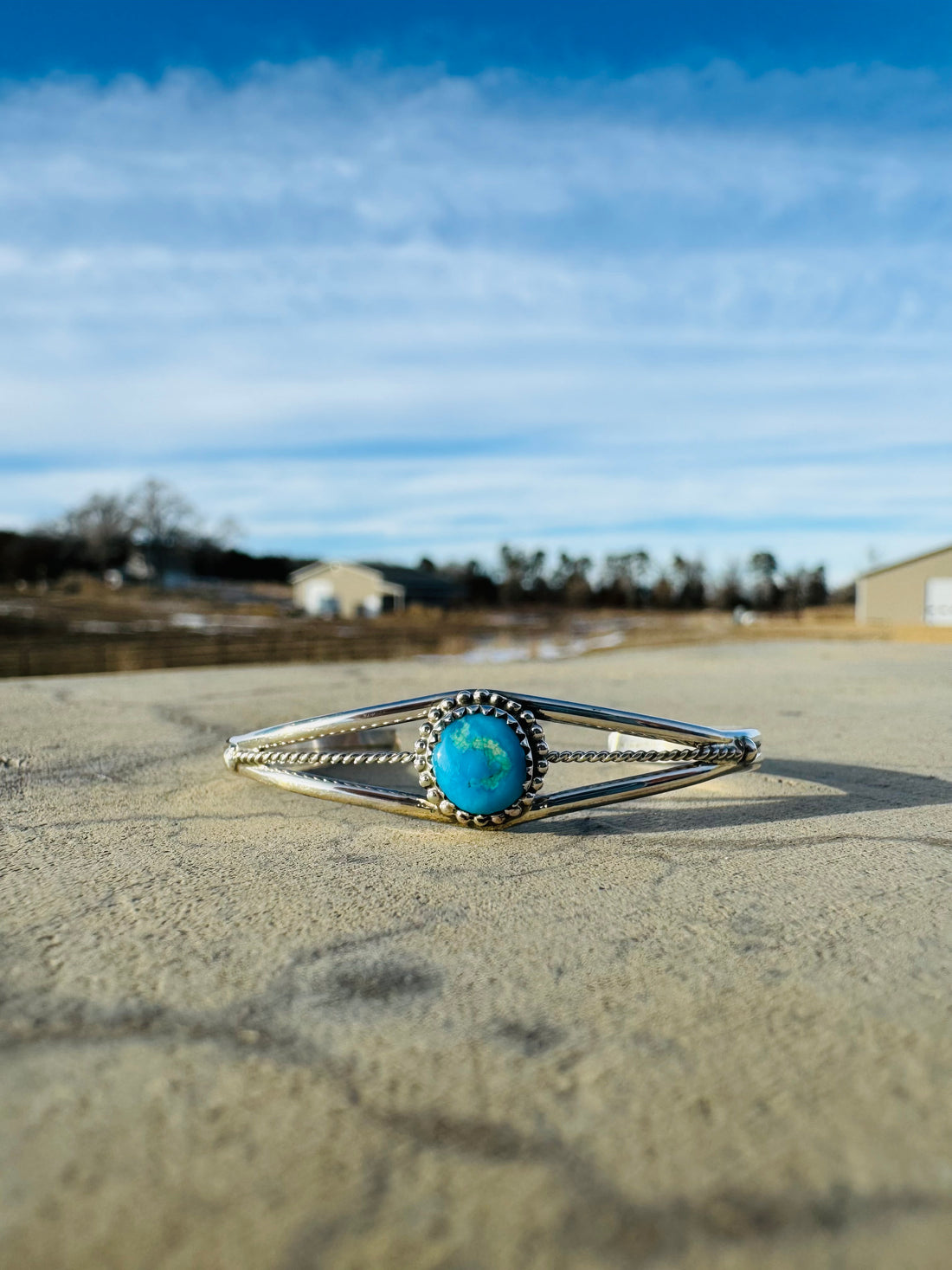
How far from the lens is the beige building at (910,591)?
104ft

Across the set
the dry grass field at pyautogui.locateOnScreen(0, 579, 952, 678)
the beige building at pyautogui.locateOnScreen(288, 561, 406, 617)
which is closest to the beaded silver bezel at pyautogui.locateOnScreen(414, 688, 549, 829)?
the dry grass field at pyautogui.locateOnScreen(0, 579, 952, 678)

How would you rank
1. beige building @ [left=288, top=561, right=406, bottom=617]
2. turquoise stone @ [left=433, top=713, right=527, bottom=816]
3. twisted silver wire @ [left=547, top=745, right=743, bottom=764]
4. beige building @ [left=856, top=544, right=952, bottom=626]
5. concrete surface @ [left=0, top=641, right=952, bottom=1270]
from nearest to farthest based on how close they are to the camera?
concrete surface @ [left=0, top=641, right=952, bottom=1270] < turquoise stone @ [left=433, top=713, right=527, bottom=816] < twisted silver wire @ [left=547, top=745, right=743, bottom=764] < beige building @ [left=856, top=544, right=952, bottom=626] < beige building @ [left=288, top=561, right=406, bottom=617]

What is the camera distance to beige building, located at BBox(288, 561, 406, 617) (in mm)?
54406

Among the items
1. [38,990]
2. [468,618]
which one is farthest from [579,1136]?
[468,618]

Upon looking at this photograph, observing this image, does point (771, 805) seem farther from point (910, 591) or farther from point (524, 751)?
point (910, 591)

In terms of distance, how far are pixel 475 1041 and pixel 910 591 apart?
3478 cm

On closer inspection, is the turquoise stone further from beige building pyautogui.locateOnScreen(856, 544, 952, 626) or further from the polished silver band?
beige building pyautogui.locateOnScreen(856, 544, 952, 626)

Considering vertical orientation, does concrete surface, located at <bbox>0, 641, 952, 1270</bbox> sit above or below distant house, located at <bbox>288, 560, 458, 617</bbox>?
below

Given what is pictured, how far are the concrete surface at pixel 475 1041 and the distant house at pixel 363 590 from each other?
49787mm

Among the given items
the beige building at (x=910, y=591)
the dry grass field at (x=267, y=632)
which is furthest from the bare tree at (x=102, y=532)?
the beige building at (x=910, y=591)

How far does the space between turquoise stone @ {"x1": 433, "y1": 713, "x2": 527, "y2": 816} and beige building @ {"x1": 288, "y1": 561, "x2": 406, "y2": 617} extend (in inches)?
1971

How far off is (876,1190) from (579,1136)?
0.31 metres

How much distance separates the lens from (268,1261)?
2.74 ft

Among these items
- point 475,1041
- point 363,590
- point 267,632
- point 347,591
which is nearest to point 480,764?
point 475,1041
